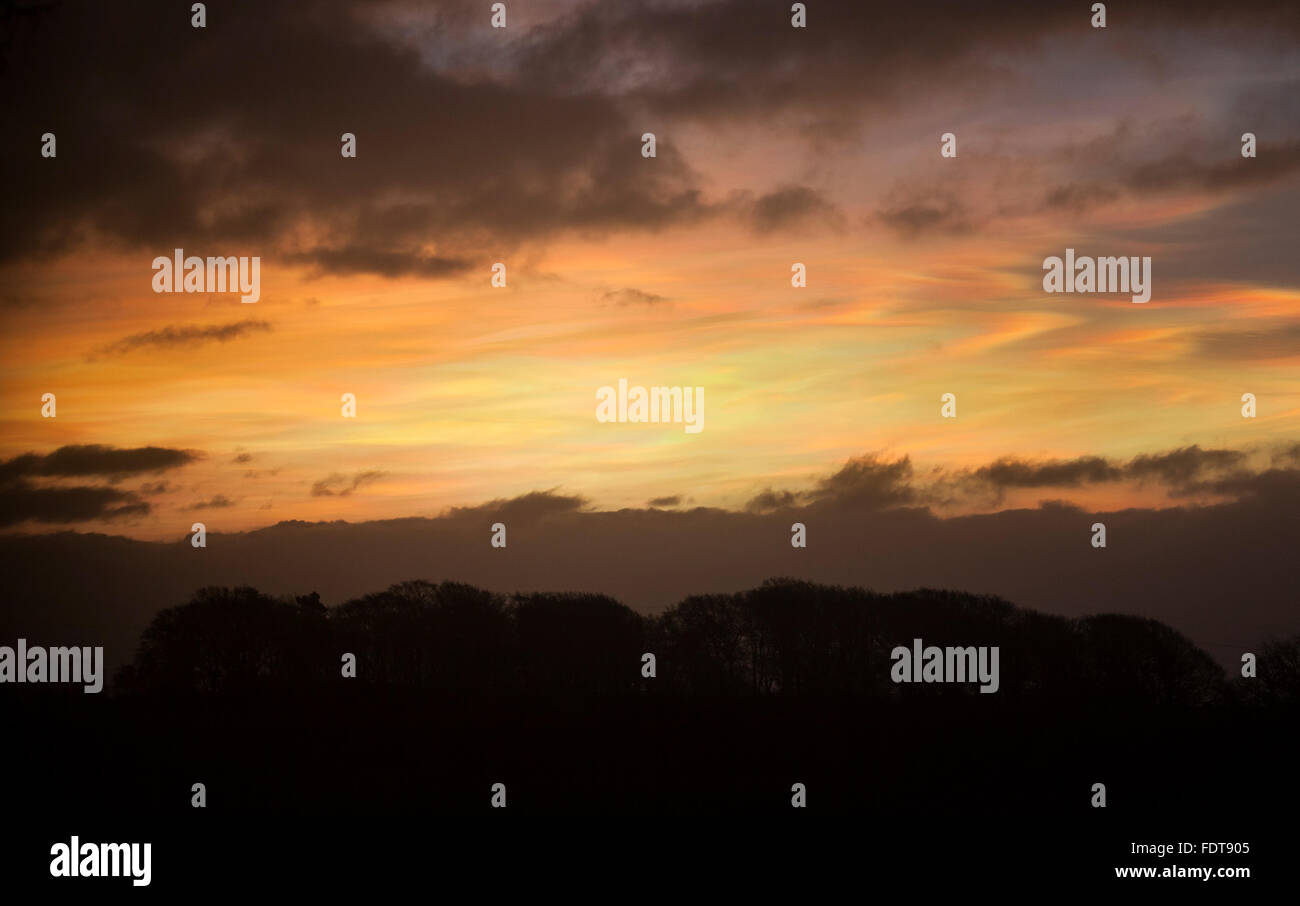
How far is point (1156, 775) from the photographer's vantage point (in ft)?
183

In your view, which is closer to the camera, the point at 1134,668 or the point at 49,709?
the point at 49,709

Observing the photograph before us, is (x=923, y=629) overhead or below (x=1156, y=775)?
overhead

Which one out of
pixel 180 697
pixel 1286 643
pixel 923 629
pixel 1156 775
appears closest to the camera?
pixel 1156 775
